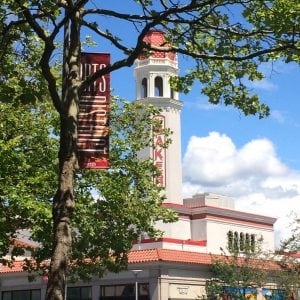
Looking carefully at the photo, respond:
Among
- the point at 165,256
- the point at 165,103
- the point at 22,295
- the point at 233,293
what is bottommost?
the point at 233,293

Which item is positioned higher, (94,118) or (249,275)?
(94,118)

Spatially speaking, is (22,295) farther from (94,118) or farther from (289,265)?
(94,118)

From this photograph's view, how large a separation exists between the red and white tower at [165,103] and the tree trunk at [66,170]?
1798 inches

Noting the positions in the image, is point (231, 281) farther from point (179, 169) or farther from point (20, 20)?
point (20, 20)

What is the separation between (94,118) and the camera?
38.8 ft

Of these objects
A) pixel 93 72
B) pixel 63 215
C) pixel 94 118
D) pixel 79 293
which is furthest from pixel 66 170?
pixel 79 293

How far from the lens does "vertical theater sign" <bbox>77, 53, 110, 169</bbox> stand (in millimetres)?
11641

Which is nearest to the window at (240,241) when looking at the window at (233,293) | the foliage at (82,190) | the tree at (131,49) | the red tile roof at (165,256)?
the window at (233,293)

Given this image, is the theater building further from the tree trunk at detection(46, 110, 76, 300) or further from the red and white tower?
the tree trunk at detection(46, 110, 76, 300)

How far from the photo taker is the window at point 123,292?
40938 mm

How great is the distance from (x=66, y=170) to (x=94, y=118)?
57.5 inches

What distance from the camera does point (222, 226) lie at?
178 feet

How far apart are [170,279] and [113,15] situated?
3031cm

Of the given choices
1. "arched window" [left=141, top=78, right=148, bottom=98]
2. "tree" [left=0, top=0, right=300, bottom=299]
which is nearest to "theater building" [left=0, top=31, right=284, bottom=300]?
"arched window" [left=141, top=78, right=148, bottom=98]
